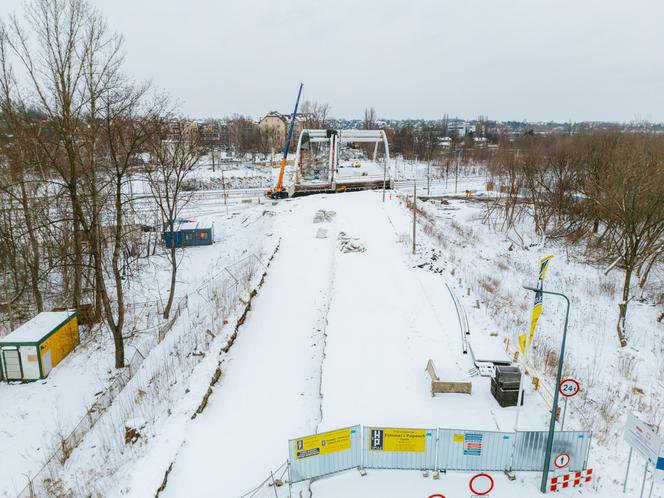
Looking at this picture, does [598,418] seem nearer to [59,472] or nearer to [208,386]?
[208,386]

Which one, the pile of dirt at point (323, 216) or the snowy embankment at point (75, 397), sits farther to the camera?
the pile of dirt at point (323, 216)

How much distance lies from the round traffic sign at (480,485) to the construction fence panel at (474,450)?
16.4 inches

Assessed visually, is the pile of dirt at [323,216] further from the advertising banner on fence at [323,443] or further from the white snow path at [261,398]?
the advertising banner on fence at [323,443]

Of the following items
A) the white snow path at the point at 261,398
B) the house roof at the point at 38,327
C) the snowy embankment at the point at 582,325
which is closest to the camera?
the white snow path at the point at 261,398

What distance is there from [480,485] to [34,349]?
1395cm

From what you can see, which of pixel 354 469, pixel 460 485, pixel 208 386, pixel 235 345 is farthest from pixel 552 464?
pixel 235 345

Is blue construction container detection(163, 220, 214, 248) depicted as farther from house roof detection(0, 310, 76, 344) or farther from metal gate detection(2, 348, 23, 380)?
metal gate detection(2, 348, 23, 380)

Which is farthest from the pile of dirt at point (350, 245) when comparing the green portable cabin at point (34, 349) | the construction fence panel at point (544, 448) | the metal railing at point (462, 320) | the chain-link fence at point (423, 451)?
the construction fence panel at point (544, 448)

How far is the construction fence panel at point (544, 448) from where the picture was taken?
870cm

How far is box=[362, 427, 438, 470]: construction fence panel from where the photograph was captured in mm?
8781

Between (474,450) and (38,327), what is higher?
(474,450)

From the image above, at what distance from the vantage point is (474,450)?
8.88 meters

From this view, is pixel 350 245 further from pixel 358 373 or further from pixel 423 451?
pixel 423 451

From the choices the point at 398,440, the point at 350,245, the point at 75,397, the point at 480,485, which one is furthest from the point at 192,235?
the point at 480,485
